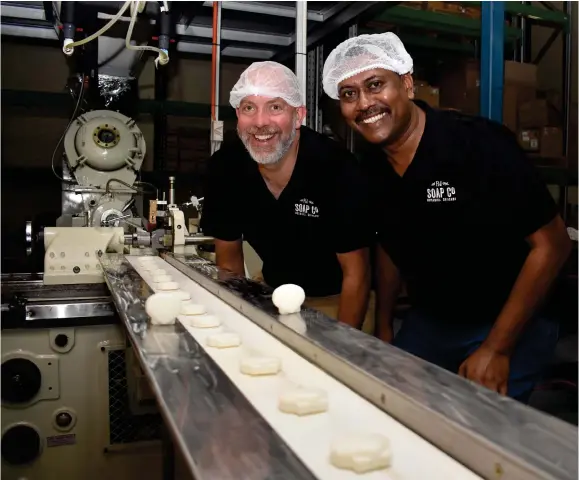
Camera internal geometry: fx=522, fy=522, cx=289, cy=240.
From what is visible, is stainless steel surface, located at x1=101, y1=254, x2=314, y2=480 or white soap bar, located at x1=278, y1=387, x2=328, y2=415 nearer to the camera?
stainless steel surface, located at x1=101, y1=254, x2=314, y2=480

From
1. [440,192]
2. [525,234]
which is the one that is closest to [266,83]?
[440,192]

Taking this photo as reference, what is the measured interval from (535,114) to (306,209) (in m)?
2.27

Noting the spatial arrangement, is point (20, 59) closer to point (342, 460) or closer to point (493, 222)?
point (493, 222)

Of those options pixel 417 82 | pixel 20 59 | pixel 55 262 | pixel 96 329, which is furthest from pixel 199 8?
pixel 96 329

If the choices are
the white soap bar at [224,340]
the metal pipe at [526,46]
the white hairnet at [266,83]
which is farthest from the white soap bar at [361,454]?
the metal pipe at [526,46]

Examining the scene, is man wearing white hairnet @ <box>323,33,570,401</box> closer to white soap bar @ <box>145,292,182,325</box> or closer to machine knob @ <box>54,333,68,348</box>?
white soap bar @ <box>145,292,182,325</box>

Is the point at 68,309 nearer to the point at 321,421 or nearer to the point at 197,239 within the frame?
the point at 197,239

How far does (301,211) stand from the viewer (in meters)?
1.93

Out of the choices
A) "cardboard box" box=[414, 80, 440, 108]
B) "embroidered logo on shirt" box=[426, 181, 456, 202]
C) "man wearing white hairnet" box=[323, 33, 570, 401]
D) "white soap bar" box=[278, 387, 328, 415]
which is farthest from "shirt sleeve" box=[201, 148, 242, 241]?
"cardboard box" box=[414, 80, 440, 108]

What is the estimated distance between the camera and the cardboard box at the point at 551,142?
3488mm

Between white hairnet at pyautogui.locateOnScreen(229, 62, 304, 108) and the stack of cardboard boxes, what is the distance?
1.88m

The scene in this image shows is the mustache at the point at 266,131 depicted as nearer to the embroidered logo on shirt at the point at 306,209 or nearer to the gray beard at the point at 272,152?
the gray beard at the point at 272,152

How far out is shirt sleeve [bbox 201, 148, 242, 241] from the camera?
6.99 feet

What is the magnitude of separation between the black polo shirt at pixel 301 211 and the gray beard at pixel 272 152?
0.06 m
